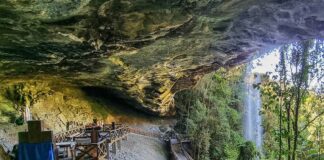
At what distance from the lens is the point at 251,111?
33.4m

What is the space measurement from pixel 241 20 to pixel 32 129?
20.9 feet

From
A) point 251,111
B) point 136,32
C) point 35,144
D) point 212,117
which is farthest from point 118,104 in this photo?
point 35,144

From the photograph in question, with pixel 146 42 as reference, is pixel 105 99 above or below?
below

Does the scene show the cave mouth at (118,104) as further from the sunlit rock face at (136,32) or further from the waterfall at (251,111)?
the waterfall at (251,111)

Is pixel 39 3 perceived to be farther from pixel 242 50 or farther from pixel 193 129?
pixel 193 129

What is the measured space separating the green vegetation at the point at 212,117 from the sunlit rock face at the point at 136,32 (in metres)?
8.38

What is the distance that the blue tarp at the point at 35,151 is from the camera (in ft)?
24.2

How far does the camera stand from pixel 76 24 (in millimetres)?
8469

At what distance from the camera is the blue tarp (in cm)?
739

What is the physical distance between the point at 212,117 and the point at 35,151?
18391mm

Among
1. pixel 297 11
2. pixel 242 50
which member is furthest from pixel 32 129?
pixel 242 50

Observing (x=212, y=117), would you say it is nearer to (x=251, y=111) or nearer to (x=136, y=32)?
(x=251, y=111)

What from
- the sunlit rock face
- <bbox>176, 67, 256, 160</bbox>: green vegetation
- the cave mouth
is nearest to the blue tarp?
the sunlit rock face

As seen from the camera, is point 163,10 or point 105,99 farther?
point 105,99
